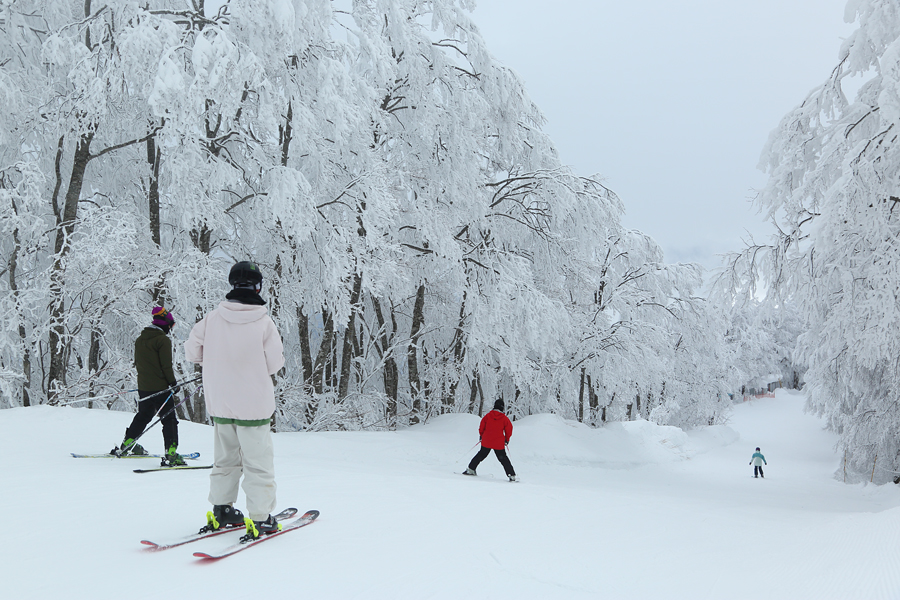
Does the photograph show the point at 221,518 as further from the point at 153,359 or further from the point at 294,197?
the point at 294,197

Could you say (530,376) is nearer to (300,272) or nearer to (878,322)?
(300,272)

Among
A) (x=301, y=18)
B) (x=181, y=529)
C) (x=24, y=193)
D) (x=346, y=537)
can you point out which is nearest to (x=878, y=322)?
(x=346, y=537)

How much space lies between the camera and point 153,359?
19.4 ft

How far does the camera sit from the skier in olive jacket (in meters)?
5.82

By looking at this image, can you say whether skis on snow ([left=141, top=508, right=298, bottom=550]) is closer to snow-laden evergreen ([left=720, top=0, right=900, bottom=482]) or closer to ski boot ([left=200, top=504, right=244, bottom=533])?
ski boot ([left=200, top=504, right=244, bottom=533])

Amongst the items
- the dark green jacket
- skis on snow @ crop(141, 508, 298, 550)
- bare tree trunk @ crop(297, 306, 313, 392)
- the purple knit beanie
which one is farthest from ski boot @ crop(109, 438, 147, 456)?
bare tree trunk @ crop(297, 306, 313, 392)

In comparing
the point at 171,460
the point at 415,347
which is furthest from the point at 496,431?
the point at 415,347

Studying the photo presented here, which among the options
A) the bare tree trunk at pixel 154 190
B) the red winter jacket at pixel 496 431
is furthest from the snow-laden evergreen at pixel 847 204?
the bare tree trunk at pixel 154 190

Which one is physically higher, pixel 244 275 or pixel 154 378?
pixel 244 275

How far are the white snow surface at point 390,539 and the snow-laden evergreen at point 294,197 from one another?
2848 mm

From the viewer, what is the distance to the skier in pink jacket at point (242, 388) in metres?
3.33

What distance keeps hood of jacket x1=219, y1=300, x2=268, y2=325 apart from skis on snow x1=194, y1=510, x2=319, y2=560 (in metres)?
1.25

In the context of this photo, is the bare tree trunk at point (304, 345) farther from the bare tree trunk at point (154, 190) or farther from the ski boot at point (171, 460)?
the ski boot at point (171, 460)

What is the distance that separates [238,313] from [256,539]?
1329 mm
